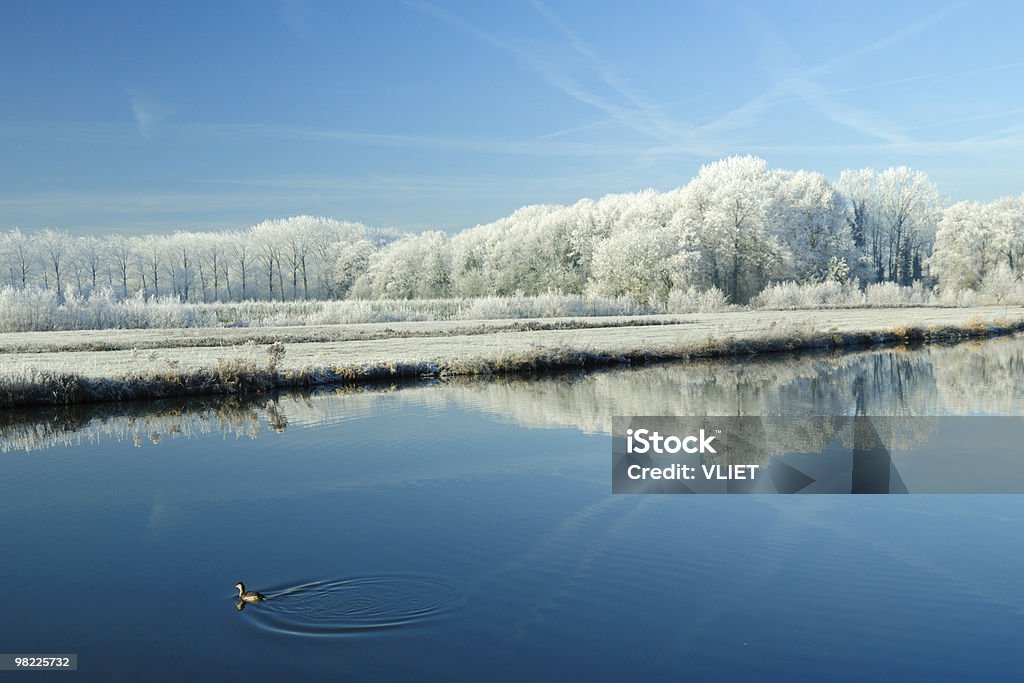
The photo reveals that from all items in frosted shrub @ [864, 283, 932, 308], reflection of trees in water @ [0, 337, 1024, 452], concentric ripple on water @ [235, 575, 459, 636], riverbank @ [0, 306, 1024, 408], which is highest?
frosted shrub @ [864, 283, 932, 308]

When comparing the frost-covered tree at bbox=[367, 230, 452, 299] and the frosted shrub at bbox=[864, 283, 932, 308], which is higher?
the frost-covered tree at bbox=[367, 230, 452, 299]

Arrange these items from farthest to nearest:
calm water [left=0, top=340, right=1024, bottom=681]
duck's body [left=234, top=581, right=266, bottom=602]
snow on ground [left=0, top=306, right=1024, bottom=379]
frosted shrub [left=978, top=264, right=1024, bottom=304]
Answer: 1. frosted shrub [left=978, top=264, right=1024, bottom=304]
2. snow on ground [left=0, top=306, right=1024, bottom=379]
3. duck's body [left=234, top=581, right=266, bottom=602]
4. calm water [left=0, top=340, right=1024, bottom=681]

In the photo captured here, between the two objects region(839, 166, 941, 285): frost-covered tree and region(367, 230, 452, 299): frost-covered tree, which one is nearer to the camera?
region(839, 166, 941, 285): frost-covered tree

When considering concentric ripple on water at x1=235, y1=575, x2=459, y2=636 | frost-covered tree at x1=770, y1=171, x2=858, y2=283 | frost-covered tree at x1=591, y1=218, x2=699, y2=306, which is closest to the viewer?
concentric ripple on water at x1=235, y1=575, x2=459, y2=636

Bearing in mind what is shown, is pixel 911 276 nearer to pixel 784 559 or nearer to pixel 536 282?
pixel 536 282

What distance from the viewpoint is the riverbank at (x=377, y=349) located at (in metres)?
18.5

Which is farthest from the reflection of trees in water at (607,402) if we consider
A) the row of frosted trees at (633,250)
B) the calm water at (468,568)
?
the row of frosted trees at (633,250)

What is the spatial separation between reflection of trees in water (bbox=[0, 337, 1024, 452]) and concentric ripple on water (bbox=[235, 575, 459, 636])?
7.10 meters

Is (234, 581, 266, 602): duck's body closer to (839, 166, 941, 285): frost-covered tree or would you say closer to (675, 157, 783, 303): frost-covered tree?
(675, 157, 783, 303): frost-covered tree

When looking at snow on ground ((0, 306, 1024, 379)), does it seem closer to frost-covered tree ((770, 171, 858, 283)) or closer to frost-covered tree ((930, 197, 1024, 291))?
frost-covered tree ((770, 171, 858, 283))

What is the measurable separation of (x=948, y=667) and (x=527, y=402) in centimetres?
1189

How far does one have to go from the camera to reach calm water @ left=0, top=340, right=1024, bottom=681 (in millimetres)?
5809

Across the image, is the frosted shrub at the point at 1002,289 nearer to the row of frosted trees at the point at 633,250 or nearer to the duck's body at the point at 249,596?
the row of frosted trees at the point at 633,250

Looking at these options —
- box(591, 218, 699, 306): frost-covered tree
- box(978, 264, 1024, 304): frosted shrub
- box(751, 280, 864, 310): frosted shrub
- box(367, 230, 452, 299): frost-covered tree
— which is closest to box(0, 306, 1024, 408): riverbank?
box(751, 280, 864, 310): frosted shrub
